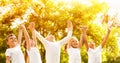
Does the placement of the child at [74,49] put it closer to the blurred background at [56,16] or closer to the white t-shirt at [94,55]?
the white t-shirt at [94,55]

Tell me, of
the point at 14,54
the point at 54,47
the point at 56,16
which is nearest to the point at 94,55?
the point at 54,47

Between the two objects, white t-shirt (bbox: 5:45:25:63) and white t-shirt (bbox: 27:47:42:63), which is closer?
white t-shirt (bbox: 5:45:25:63)

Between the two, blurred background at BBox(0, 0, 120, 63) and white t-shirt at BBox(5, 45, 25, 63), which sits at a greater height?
blurred background at BBox(0, 0, 120, 63)

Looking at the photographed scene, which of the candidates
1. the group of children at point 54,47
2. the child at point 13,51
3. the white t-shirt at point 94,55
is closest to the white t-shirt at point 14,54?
the child at point 13,51

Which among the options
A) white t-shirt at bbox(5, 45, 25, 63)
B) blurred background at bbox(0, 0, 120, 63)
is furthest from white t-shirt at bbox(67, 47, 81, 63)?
blurred background at bbox(0, 0, 120, 63)

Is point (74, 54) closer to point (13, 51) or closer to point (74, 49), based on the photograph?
point (74, 49)

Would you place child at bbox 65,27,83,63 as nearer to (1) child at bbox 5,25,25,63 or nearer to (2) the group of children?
(2) the group of children

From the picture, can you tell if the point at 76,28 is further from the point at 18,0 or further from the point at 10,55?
the point at 10,55

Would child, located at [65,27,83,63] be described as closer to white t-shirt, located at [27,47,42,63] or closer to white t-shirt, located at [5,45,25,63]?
white t-shirt, located at [27,47,42,63]

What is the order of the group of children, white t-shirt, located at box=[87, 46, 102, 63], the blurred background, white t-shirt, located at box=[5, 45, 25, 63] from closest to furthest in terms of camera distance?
white t-shirt, located at box=[5, 45, 25, 63] → the group of children → white t-shirt, located at box=[87, 46, 102, 63] → the blurred background

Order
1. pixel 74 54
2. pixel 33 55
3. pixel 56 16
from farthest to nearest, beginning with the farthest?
pixel 56 16
pixel 74 54
pixel 33 55

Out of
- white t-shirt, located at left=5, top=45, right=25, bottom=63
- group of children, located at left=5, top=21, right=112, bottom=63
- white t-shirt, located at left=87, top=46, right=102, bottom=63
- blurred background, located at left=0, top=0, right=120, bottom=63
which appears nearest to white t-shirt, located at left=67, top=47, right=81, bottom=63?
group of children, located at left=5, top=21, right=112, bottom=63

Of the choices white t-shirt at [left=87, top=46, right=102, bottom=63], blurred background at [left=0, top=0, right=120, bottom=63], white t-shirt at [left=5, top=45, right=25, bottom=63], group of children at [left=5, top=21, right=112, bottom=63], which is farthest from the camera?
blurred background at [left=0, top=0, right=120, bottom=63]

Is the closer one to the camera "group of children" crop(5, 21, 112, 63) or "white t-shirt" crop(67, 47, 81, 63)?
"group of children" crop(5, 21, 112, 63)
